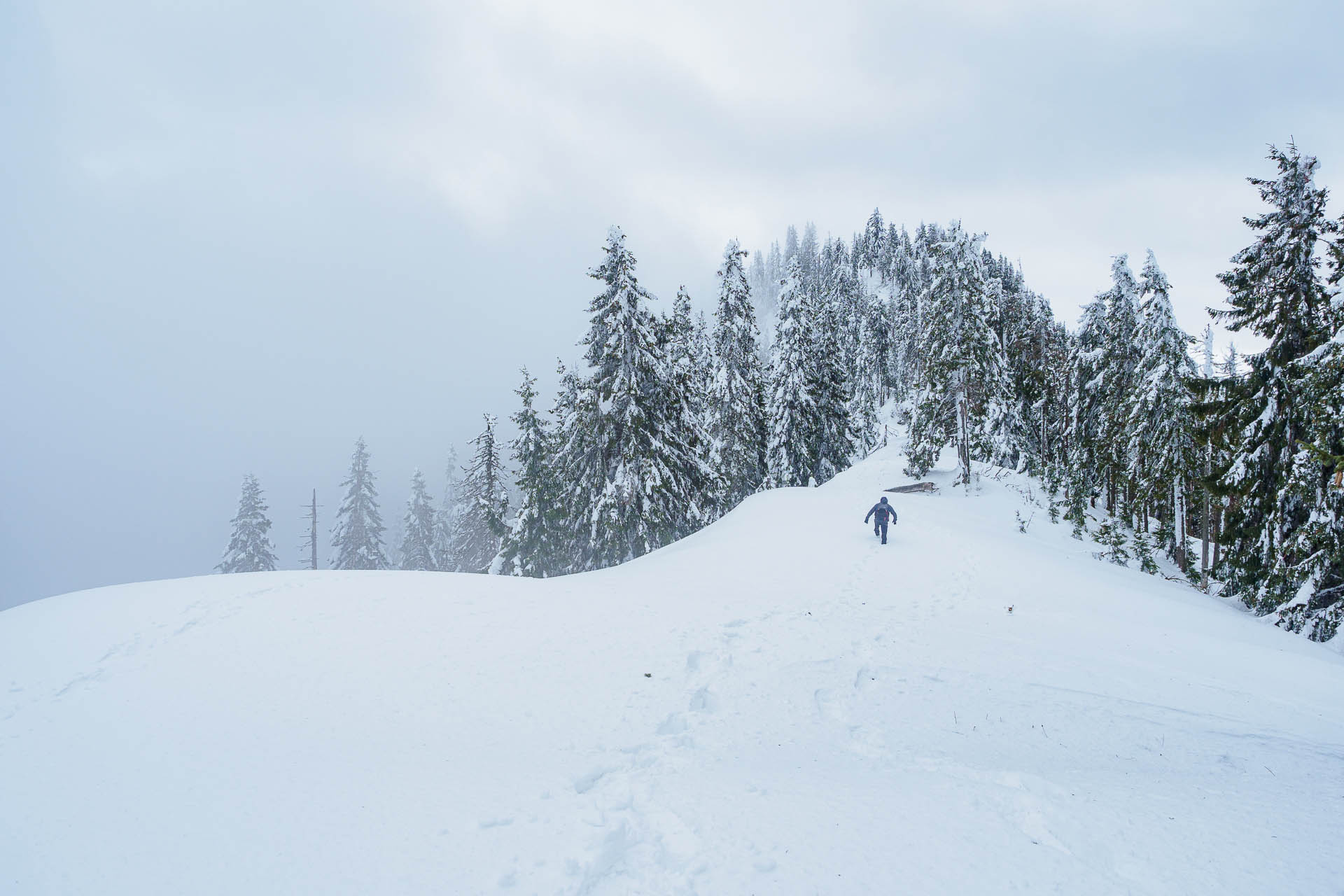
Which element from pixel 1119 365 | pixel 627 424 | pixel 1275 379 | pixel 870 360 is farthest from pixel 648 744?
pixel 870 360

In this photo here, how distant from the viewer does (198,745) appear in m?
5.70

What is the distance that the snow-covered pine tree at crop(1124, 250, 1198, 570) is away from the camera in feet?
68.3

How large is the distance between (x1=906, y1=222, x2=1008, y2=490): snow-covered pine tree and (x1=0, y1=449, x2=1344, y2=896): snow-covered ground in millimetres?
17270

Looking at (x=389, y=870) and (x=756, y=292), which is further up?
(x=756, y=292)

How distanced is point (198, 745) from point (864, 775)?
23.1 feet

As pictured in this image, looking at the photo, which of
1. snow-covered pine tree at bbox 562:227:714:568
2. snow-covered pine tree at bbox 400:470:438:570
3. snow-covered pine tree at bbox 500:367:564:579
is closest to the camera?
snow-covered pine tree at bbox 562:227:714:568

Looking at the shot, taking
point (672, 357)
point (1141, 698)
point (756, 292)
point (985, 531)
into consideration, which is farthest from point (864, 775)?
point (756, 292)

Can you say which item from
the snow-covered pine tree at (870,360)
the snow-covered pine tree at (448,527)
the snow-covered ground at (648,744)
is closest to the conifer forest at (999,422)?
the snow-covered ground at (648,744)

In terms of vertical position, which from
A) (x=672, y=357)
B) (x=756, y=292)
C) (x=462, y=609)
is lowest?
(x=462, y=609)

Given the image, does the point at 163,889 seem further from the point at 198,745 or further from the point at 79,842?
the point at 198,745

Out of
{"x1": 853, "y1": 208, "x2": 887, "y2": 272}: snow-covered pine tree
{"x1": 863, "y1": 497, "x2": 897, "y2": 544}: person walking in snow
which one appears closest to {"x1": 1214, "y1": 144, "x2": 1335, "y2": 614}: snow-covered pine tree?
{"x1": 863, "y1": 497, "x2": 897, "y2": 544}: person walking in snow

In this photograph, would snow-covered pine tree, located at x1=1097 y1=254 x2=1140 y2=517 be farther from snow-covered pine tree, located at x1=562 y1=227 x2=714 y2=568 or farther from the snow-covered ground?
snow-covered pine tree, located at x1=562 y1=227 x2=714 y2=568

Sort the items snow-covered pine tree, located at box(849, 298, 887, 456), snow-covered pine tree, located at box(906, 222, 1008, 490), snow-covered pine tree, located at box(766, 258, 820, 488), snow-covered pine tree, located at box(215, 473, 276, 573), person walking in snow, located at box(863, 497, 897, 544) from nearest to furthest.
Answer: person walking in snow, located at box(863, 497, 897, 544) < snow-covered pine tree, located at box(906, 222, 1008, 490) < snow-covered pine tree, located at box(766, 258, 820, 488) < snow-covered pine tree, located at box(215, 473, 276, 573) < snow-covered pine tree, located at box(849, 298, 887, 456)

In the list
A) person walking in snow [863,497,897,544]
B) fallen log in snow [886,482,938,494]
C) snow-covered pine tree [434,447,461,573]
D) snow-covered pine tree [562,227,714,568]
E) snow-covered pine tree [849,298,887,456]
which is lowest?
snow-covered pine tree [434,447,461,573]
